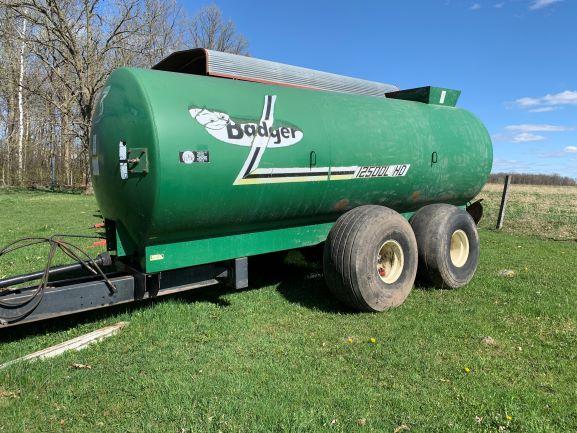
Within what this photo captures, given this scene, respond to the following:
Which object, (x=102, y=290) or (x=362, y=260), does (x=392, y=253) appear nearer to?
(x=362, y=260)

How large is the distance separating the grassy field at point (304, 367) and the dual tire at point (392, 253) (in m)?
0.23

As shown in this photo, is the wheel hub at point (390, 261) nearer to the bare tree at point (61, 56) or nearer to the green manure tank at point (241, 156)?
the green manure tank at point (241, 156)

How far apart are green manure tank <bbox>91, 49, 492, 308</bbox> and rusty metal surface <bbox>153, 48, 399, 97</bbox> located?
0.01 m

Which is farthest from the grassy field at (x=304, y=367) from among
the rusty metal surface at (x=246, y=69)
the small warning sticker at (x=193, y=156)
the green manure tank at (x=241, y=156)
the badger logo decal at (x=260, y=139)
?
the rusty metal surface at (x=246, y=69)

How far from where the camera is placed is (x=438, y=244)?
20.0ft

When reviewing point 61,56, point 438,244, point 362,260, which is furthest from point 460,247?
point 61,56

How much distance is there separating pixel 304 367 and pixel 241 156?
2042 mm

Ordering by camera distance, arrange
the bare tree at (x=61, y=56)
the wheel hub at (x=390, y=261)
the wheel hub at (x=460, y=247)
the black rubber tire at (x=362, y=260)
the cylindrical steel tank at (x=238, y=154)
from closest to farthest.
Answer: the cylindrical steel tank at (x=238, y=154) < the black rubber tire at (x=362, y=260) < the wheel hub at (x=390, y=261) < the wheel hub at (x=460, y=247) < the bare tree at (x=61, y=56)

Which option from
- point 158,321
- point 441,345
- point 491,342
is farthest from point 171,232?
point 491,342

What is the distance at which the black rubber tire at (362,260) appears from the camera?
A: 504 centimetres

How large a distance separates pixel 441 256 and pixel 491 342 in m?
1.75

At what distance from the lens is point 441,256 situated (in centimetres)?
604

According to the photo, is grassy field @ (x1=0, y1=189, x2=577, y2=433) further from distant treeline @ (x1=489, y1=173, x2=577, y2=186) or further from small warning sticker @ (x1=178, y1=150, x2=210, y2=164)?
distant treeline @ (x1=489, y1=173, x2=577, y2=186)

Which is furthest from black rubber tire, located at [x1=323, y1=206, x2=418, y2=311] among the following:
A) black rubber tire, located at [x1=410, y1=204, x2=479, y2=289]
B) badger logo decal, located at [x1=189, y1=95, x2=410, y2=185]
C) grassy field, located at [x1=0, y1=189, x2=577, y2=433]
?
black rubber tire, located at [x1=410, y1=204, x2=479, y2=289]
